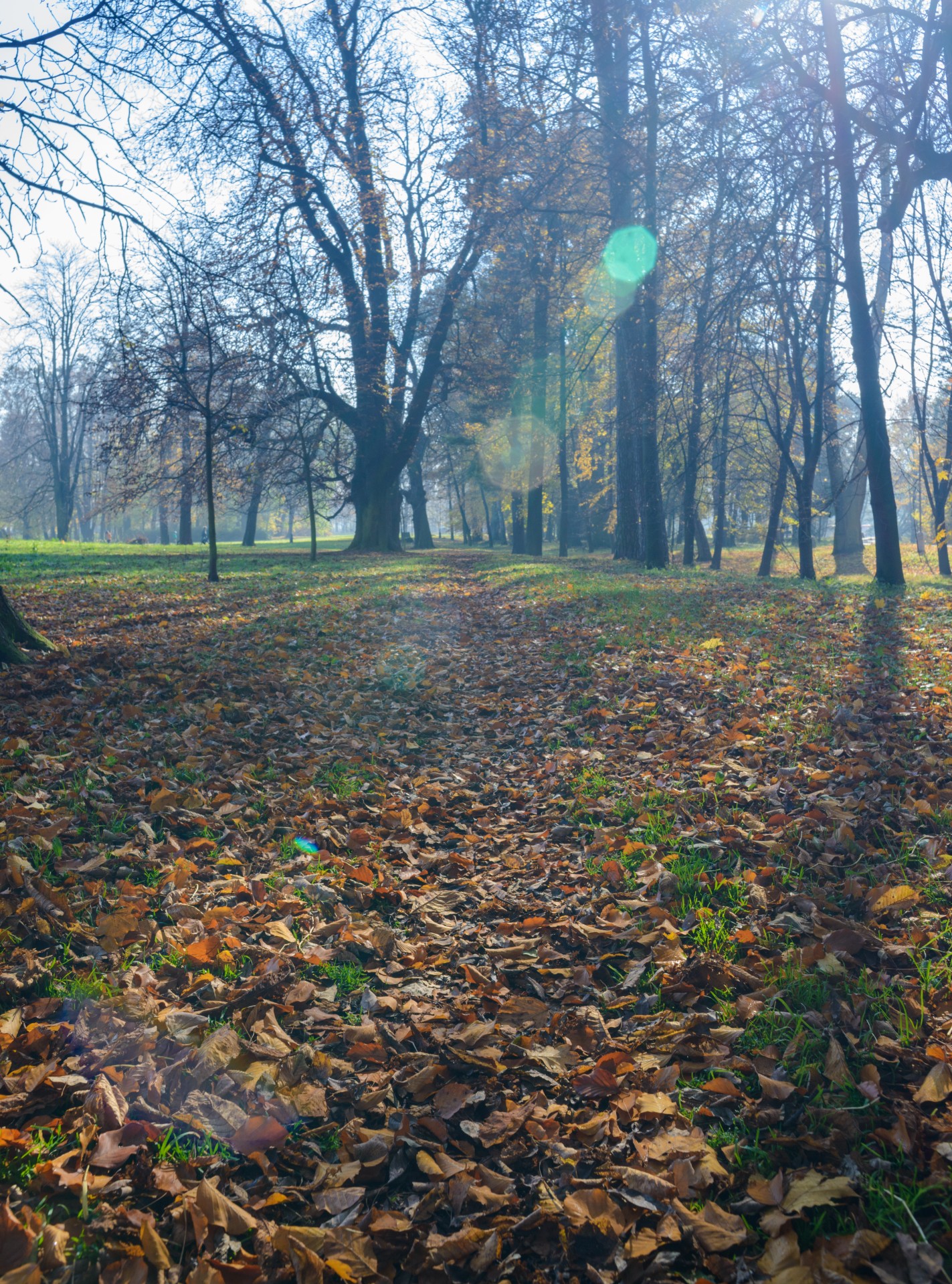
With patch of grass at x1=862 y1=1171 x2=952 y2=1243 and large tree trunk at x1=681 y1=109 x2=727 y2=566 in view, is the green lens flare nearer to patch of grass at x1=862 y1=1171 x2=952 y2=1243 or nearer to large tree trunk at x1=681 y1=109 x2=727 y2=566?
large tree trunk at x1=681 y1=109 x2=727 y2=566

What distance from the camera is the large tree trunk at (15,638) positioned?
257 inches

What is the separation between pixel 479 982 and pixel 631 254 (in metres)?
15.5

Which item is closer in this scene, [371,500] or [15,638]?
[15,638]

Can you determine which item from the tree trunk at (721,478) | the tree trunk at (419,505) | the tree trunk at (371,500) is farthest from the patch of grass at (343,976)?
the tree trunk at (419,505)

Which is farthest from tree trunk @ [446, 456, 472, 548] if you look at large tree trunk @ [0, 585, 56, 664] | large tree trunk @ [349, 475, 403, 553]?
large tree trunk @ [0, 585, 56, 664]

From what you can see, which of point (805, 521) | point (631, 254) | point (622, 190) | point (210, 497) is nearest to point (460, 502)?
point (631, 254)

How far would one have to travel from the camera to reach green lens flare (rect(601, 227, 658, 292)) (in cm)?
1456

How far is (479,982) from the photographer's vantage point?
306cm

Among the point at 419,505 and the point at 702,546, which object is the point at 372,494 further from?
the point at 702,546

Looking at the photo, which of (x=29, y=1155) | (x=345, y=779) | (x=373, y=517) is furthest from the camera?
(x=373, y=517)

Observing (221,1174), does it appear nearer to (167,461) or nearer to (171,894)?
(171,894)

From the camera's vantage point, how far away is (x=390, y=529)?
91.0ft

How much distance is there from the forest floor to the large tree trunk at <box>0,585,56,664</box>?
224 mm

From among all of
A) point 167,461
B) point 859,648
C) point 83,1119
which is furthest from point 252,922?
point 167,461
